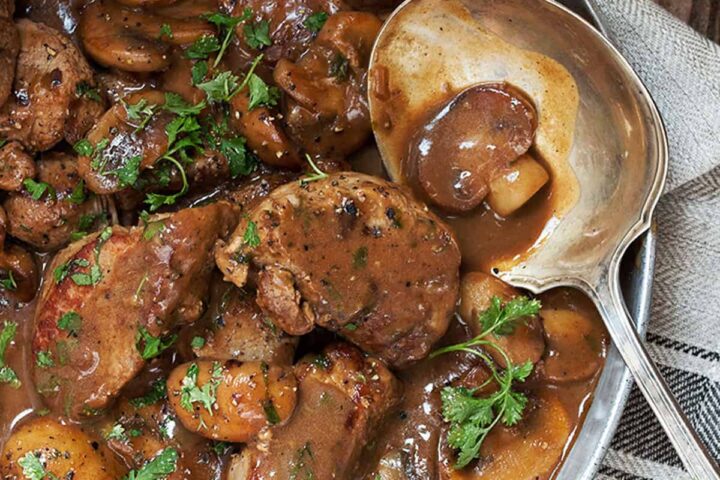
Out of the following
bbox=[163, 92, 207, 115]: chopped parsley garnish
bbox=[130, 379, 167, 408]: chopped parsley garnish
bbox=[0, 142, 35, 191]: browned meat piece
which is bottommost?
bbox=[130, 379, 167, 408]: chopped parsley garnish

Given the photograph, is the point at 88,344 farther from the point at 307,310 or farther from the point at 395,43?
the point at 395,43

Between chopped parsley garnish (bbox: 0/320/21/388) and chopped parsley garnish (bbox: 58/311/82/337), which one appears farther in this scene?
chopped parsley garnish (bbox: 0/320/21/388)

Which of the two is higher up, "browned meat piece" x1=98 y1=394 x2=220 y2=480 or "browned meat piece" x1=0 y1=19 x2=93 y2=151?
"browned meat piece" x1=0 y1=19 x2=93 y2=151

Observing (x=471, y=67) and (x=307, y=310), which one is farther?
(x=471, y=67)

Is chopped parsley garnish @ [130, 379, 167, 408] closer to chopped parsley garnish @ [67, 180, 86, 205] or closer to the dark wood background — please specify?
chopped parsley garnish @ [67, 180, 86, 205]

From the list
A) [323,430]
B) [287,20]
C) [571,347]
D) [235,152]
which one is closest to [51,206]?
[235,152]

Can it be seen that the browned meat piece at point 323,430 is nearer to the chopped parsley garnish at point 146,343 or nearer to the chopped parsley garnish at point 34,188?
the chopped parsley garnish at point 146,343

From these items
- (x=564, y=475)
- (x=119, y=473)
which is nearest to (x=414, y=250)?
(x=564, y=475)

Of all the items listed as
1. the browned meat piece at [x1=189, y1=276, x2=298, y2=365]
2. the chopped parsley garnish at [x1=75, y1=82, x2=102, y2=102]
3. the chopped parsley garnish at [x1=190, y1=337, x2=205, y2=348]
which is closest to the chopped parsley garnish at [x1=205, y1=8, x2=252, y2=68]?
the chopped parsley garnish at [x1=75, y1=82, x2=102, y2=102]
